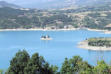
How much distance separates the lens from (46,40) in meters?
38.7

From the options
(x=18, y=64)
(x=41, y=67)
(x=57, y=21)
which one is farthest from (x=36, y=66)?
(x=57, y=21)

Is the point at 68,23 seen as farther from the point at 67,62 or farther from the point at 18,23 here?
the point at 67,62

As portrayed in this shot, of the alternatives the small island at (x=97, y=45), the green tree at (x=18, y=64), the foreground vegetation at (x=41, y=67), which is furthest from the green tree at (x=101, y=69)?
the small island at (x=97, y=45)

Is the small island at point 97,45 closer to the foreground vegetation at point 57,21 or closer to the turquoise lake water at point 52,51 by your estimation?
the turquoise lake water at point 52,51

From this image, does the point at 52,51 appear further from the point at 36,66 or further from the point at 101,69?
the point at 101,69

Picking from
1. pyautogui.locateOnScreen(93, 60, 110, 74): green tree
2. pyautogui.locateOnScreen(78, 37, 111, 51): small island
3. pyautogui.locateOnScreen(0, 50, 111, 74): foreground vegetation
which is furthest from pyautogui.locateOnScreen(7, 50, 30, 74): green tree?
pyautogui.locateOnScreen(78, 37, 111, 51): small island

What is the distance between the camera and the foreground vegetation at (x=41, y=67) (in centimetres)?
1016

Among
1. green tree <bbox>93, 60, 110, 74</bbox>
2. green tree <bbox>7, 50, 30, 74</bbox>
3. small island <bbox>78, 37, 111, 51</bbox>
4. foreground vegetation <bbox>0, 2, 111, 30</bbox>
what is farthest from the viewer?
foreground vegetation <bbox>0, 2, 111, 30</bbox>

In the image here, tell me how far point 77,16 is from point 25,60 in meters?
55.1

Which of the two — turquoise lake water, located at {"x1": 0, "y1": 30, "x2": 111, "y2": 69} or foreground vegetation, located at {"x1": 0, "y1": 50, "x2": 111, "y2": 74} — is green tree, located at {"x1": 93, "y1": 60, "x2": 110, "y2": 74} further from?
turquoise lake water, located at {"x1": 0, "y1": 30, "x2": 111, "y2": 69}

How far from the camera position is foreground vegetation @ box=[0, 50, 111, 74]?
10156 millimetres

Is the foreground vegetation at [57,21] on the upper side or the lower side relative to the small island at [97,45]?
lower

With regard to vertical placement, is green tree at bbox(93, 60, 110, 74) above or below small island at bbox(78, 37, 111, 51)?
above

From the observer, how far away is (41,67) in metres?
10.6
